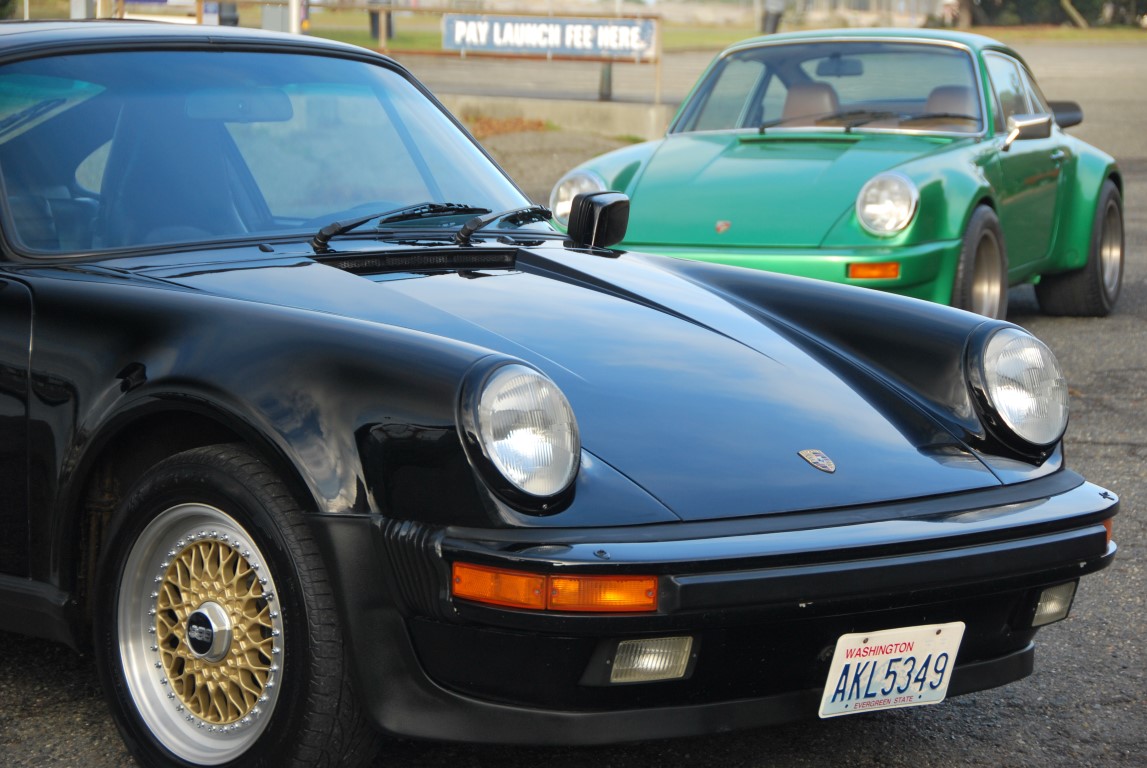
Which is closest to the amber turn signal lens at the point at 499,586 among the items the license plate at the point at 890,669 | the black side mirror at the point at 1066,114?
the license plate at the point at 890,669

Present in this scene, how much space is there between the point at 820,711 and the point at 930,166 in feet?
15.7

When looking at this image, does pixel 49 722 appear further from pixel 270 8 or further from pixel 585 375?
pixel 270 8

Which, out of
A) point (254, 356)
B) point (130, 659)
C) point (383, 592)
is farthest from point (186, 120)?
point (383, 592)

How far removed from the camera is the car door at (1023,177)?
7602 mm

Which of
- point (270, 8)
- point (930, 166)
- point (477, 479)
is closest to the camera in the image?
point (477, 479)

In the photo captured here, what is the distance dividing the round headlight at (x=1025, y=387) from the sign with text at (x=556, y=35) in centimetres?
1460

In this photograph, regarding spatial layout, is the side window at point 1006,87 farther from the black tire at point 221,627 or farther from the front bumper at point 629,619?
the black tire at point 221,627

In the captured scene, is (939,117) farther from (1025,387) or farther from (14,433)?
(14,433)

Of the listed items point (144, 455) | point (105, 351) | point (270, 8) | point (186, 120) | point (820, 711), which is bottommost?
point (270, 8)

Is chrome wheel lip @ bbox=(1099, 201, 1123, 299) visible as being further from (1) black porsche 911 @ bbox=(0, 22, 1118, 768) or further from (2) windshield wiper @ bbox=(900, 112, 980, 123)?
(1) black porsche 911 @ bbox=(0, 22, 1118, 768)

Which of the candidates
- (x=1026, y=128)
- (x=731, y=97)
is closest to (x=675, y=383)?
(x=1026, y=128)

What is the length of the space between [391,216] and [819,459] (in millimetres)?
1287

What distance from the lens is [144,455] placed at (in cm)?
291

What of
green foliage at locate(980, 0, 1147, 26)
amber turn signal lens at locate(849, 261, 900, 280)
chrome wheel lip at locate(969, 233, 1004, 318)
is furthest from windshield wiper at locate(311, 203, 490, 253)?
green foliage at locate(980, 0, 1147, 26)
